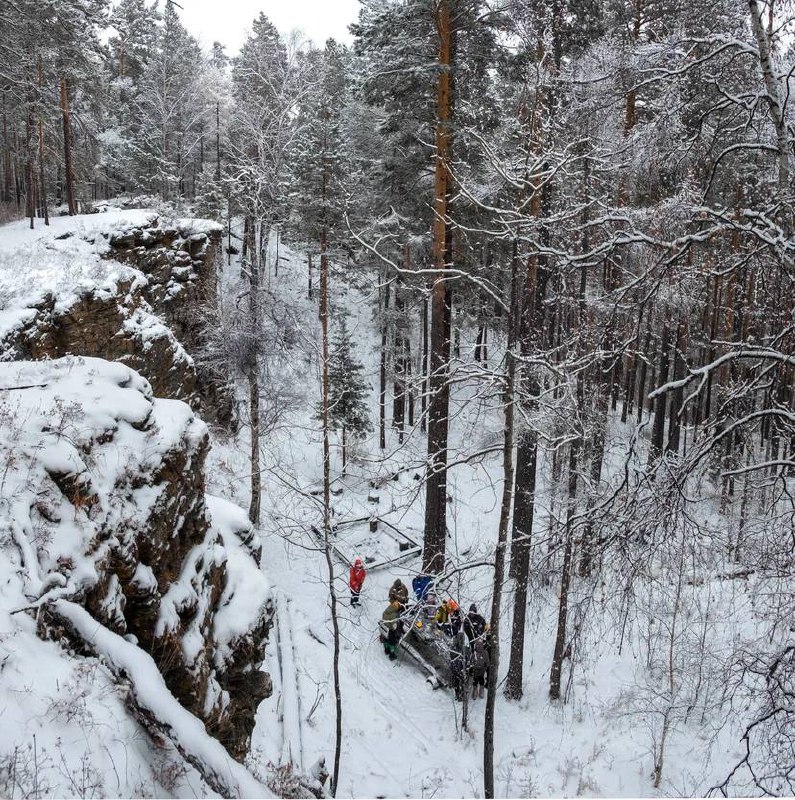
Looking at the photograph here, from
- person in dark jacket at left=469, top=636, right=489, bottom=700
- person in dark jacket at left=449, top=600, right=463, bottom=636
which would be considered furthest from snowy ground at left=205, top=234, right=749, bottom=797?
person in dark jacket at left=449, top=600, right=463, bottom=636

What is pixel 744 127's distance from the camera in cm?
413

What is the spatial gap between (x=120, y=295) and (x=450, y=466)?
963 cm

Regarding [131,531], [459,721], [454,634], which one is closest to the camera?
[131,531]

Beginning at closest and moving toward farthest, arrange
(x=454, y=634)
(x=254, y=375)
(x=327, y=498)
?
(x=327, y=498), (x=454, y=634), (x=254, y=375)

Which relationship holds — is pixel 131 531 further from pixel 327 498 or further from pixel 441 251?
pixel 441 251

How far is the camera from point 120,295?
12.9 metres

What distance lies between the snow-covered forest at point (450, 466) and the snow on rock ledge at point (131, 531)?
0.04 metres

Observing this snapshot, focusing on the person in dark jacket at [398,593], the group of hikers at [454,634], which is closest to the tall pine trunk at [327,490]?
the person in dark jacket at [398,593]

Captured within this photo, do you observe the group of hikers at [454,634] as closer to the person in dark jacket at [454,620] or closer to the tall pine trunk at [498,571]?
the person in dark jacket at [454,620]

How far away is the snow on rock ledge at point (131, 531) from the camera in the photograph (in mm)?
4871

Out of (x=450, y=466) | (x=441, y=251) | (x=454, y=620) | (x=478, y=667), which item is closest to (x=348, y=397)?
(x=441, y=251)

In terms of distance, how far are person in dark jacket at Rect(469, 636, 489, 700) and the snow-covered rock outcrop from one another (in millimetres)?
9216

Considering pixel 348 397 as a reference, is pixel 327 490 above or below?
above

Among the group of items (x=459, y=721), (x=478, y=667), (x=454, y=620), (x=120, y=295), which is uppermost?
(x=120, y=295)
